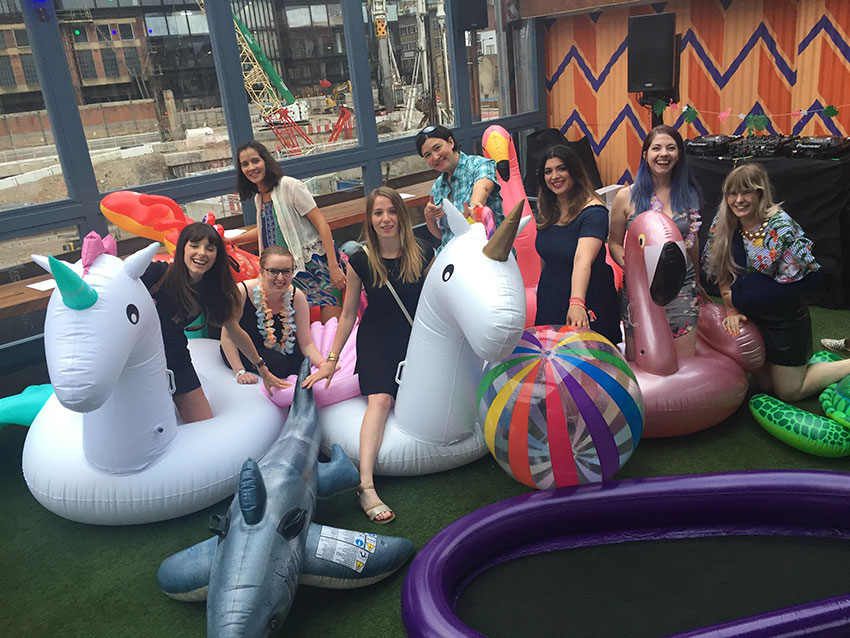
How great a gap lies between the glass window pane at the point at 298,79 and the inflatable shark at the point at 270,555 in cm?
324

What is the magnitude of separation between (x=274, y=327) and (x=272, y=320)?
0.04 m

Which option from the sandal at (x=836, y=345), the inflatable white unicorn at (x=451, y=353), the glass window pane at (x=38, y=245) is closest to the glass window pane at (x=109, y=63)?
the glass window pane at (x=38, y=245)

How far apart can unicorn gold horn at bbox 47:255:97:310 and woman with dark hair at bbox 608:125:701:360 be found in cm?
201

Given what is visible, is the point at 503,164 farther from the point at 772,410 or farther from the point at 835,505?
the point at 835,505

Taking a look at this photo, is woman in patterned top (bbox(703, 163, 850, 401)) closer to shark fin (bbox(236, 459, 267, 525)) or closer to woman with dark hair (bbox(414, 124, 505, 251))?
woman with dark hair (bbox(414, 124, 505, 251))

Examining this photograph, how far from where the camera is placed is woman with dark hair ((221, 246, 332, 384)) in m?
3.03

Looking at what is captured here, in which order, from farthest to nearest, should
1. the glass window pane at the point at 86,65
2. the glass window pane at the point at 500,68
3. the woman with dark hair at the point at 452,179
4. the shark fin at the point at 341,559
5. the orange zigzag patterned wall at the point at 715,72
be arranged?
the glass window pane at the point at 500,68 → the orange zigzag patterned wall at the point at 715,72 → the glass window pane at the point at 86,65 → the woman with dark hair at the point at 452,179 → the shark fin at the point at 341,559

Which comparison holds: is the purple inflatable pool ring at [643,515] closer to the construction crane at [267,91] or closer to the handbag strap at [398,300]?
the handbag strap at [398,300]

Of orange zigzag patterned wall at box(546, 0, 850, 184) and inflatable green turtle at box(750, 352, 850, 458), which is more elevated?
orange zigzag patterned wall at box(546, 0, 850, 184)

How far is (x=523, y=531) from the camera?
2311 mm

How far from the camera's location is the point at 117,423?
247cm

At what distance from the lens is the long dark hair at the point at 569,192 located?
9.32 feet

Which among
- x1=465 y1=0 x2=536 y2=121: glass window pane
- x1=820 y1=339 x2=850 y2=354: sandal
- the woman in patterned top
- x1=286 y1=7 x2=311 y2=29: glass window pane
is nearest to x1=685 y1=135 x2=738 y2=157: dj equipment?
x1=820 y1=339 x2=850 y2=354: sandal

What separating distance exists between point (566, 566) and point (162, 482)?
1.45 metres
